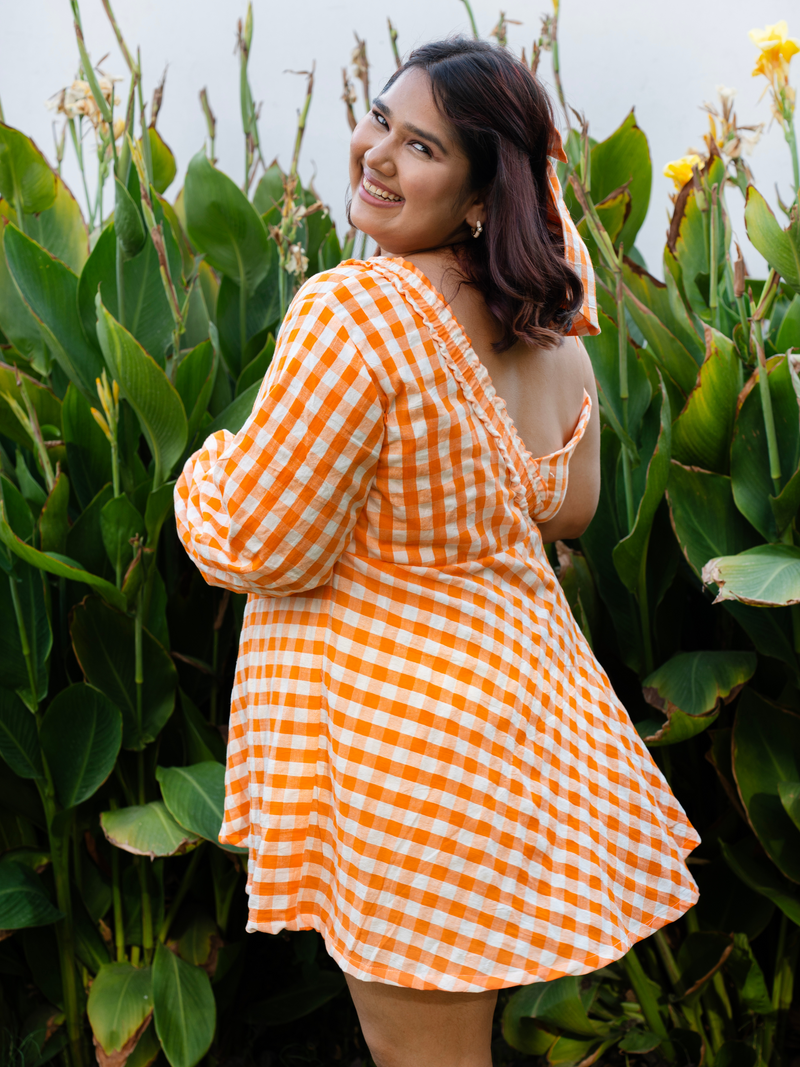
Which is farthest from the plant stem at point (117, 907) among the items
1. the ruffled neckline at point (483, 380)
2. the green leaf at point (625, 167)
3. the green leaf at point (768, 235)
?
the green leaf at point (625, 167)

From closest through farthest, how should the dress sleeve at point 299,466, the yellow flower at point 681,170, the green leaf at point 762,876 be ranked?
the dress sleeve at point 299,466, the green leaf at point 762,876, the yellow flower at point 681,170

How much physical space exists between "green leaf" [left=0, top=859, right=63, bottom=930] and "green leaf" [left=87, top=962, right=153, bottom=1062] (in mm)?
94

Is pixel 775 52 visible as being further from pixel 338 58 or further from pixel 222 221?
pixel 338 58

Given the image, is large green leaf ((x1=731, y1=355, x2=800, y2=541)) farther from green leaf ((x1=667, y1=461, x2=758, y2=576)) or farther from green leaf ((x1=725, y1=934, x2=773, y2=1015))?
green leaf ((x1=725, y1=934, x2=773, y2=1015))

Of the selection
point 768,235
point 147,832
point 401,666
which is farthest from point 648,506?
point 147,832

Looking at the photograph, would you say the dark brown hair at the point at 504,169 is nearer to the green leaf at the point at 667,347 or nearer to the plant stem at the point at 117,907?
the green leaf at the point at 667,347

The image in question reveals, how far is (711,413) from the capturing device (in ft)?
3.31

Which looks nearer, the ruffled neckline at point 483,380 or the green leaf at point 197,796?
the ruffled neckline at point 483,380

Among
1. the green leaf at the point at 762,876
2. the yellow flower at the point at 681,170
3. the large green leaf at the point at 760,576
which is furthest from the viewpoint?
the yellow flower at the point at 681,170

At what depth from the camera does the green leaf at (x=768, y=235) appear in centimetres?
93

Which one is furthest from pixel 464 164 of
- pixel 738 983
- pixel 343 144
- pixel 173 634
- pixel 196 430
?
pixel 343 144

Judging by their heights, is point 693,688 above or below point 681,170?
below

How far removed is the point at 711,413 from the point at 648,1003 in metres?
0.71

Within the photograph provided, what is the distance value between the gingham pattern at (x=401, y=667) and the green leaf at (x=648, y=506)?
0.94 ft
